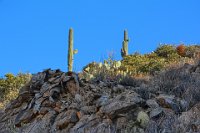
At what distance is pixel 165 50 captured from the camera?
69.4 ft

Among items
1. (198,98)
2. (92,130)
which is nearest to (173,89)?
(198,98)

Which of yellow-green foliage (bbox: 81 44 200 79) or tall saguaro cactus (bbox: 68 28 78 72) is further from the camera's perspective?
tall saguaro cactus (bbox: 68 28 78 72)

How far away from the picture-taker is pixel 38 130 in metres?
9.01

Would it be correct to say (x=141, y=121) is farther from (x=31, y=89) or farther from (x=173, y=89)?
(x=31, y=89)

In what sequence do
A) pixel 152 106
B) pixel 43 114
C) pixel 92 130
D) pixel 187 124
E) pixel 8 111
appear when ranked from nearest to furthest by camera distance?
pixel 187 124 < pixel 92 130 < pixel 152 106 < pixel 43 114 < pixel 8 111

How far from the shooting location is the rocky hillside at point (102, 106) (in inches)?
320

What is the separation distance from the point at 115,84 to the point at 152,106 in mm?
2322

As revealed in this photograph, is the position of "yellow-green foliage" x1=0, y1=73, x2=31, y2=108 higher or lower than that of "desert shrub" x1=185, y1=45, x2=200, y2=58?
lower

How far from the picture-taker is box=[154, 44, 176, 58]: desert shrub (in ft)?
68.4

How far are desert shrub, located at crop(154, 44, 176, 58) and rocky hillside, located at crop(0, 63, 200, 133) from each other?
349 inches

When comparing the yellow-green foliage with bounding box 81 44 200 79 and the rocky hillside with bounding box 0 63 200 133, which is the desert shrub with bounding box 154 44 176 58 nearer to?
the yellow-green foliage with bounding box 81 44 200 79

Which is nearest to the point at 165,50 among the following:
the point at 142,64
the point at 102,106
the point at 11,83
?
the point at 142,64

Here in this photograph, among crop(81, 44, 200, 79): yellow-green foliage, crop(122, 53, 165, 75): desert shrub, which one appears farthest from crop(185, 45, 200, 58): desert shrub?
crop(122, 53, 165, 75): desert shrub

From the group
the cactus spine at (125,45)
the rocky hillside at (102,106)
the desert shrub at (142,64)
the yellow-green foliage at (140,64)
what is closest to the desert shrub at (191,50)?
the yellow-green foliage at (140,64)
